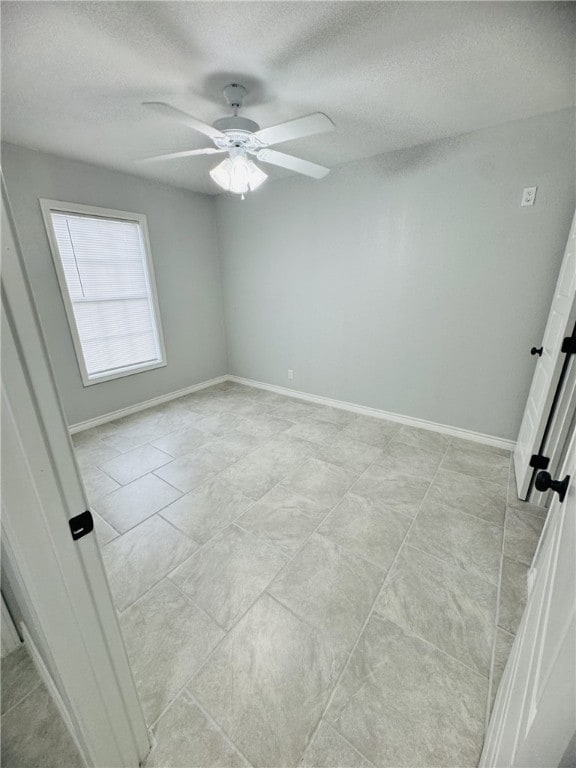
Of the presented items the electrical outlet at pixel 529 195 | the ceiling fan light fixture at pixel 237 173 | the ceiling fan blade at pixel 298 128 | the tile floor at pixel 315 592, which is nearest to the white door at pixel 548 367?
the tile floor at pixel 315 592

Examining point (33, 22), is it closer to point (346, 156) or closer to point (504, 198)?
point (346, 156)

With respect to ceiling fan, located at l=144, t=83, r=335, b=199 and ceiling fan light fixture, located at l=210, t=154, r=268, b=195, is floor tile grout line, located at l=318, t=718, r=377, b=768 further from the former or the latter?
ceiling fan light fixture, located at l=210, t=154, r=268, b=195

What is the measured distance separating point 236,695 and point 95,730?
0.50 metres

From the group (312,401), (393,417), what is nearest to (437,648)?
(393,417)

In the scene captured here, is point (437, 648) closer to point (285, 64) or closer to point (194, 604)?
point (194, 604)

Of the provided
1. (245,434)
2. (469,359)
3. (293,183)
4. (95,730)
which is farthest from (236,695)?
(293,183)

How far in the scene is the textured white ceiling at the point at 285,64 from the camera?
1277mm

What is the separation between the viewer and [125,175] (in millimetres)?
3145

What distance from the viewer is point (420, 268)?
2.79 m

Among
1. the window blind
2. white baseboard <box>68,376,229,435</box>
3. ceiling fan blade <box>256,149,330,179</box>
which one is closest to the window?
the window blind

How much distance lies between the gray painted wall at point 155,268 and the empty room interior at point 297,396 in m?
0.03

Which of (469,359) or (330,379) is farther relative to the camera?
(330,379)

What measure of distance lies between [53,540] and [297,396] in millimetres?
3407

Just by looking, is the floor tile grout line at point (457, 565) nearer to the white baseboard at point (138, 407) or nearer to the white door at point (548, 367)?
the white door at point (548, 367)
